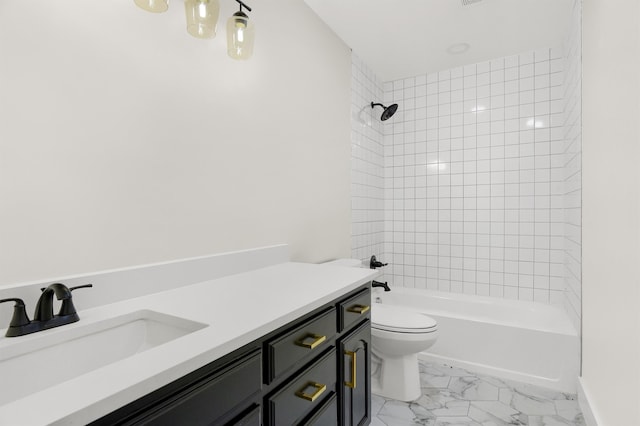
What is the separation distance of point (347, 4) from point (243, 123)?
1.17 m

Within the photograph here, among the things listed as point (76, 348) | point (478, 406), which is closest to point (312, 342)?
point (76, 348)

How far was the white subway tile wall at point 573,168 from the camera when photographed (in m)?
2.05

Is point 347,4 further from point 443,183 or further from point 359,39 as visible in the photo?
point 443,183

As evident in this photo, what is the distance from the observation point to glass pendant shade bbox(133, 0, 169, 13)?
1.11 m

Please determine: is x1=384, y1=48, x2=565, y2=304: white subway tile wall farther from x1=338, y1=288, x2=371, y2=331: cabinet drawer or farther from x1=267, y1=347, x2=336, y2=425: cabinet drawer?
x1=267, y1=347, x2=336, y2=425: cabinet drawer

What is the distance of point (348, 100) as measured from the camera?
2705 millimetres

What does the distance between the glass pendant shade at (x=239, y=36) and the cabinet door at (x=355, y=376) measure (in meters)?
1.26

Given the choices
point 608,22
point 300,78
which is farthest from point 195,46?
point 608,22

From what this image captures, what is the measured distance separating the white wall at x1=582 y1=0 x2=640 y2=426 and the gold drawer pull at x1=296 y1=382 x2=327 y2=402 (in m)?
1.02

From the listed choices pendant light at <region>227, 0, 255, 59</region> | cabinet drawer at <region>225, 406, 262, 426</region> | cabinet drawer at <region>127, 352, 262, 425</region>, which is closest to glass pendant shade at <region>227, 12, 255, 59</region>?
pendant light at <region>227, 0, 255, 59</region>

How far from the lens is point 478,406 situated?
195 cm

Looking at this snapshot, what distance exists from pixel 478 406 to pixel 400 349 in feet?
1.78

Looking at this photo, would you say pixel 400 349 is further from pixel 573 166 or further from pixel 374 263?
pixel 573 166

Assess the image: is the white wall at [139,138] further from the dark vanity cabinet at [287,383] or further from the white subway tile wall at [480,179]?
the white subway tile wall at [480,179]
